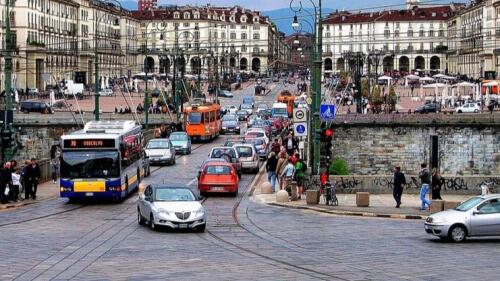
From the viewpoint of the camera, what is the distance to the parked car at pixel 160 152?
200ft

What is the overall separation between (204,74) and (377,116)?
112904 millimetres

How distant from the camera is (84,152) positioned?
3906 cm

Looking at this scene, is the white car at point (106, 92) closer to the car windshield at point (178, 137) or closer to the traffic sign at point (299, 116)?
the car windshield at point (178, 137)

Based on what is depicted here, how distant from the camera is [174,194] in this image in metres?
31.5

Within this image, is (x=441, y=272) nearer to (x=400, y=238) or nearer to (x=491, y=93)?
(x=400, y=238)

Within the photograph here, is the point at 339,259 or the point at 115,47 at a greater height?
the point at 115,47

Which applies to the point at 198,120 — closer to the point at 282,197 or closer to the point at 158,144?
→ the point at 158,144

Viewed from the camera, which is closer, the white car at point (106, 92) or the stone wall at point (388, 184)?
the stone wall at point (388, 184)

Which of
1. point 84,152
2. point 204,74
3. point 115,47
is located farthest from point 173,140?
point 204,74

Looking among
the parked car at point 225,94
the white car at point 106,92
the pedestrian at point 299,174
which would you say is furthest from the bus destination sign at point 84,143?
the parked car at point 225,94

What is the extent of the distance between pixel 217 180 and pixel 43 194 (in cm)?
716

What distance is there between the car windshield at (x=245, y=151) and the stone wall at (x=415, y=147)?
27.7 meters

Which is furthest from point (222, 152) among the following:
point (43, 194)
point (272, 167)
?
point (43, 194)

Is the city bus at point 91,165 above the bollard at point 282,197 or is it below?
above
